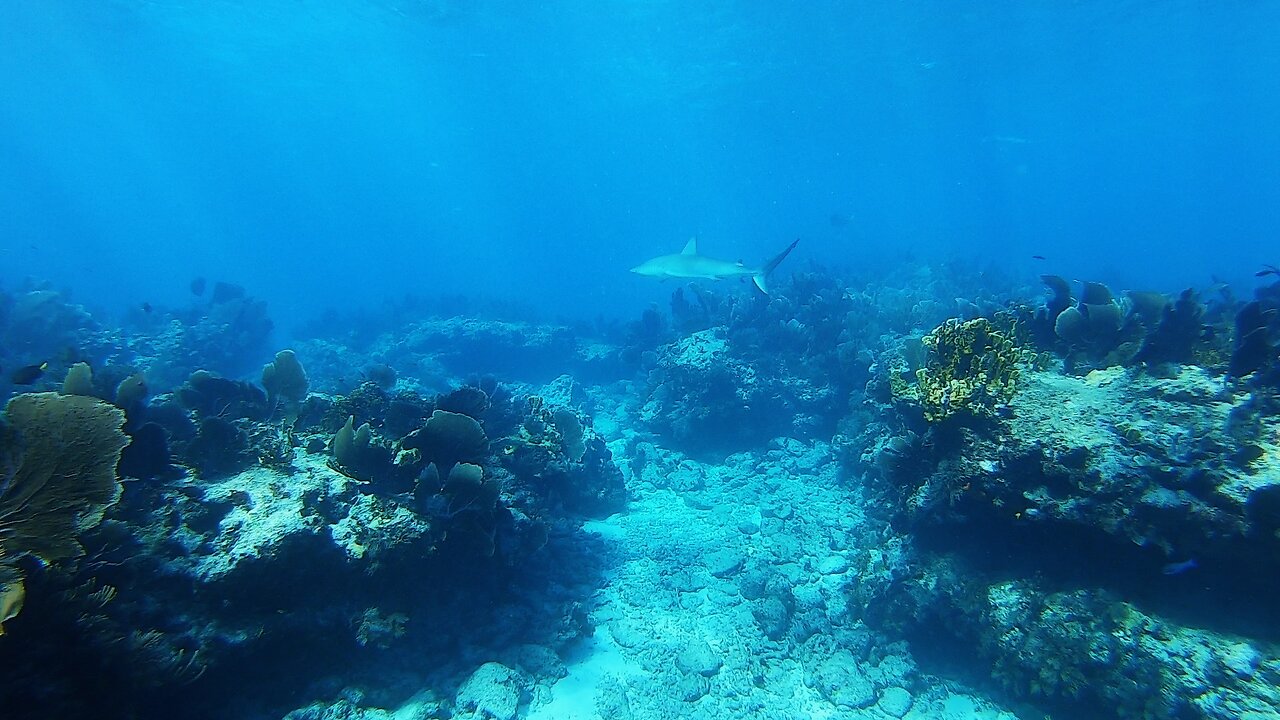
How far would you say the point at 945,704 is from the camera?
5359 mm

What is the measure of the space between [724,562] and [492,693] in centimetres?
383

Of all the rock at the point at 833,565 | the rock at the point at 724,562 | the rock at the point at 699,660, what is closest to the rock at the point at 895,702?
the rock at the point at 699,660

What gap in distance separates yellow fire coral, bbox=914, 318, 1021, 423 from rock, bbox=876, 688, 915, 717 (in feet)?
9.60

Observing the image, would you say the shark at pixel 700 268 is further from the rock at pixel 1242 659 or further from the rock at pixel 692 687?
the rock at pixel 1242 659

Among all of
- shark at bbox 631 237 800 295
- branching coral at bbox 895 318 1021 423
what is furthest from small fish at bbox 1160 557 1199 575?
shark at bbox 631 237 800 295

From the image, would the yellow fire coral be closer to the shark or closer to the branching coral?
the branching coral

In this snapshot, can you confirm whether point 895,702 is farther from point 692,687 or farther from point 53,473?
point 53,473

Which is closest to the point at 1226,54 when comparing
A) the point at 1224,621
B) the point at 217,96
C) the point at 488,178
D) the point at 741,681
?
the point at 1224,621

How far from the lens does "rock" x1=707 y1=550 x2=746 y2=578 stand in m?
7.55

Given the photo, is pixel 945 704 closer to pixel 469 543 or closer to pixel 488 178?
pixel 469 543

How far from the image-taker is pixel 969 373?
5.52 m

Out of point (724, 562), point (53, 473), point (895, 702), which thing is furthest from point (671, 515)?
point (53, 473)

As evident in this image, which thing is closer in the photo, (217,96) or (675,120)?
(217,96)

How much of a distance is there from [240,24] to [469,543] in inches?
1723
